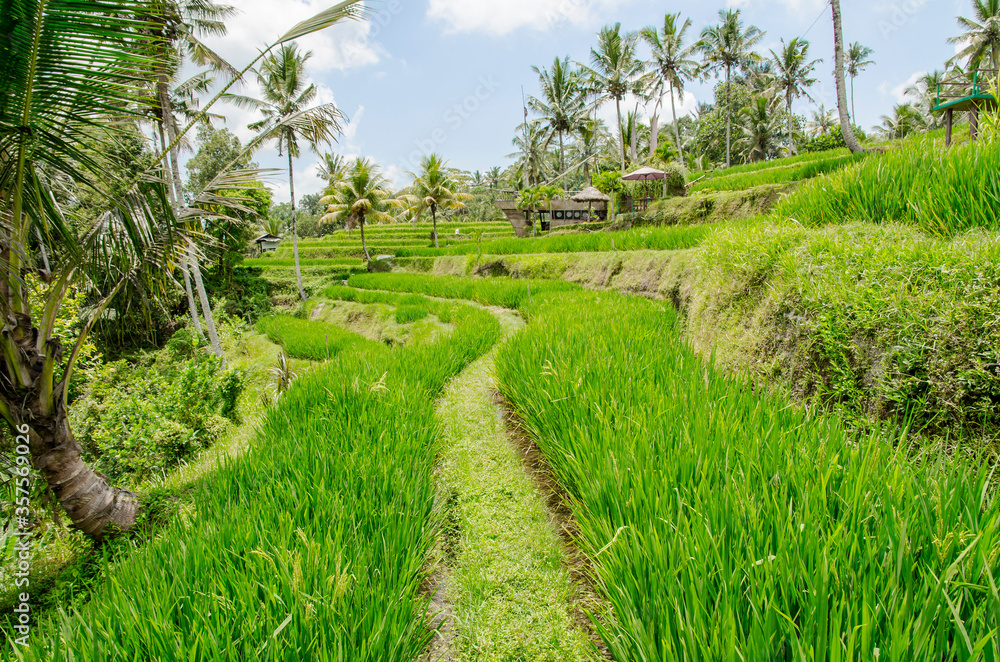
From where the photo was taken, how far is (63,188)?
3.46 metres

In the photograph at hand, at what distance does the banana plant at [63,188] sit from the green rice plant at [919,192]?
11.7 ft

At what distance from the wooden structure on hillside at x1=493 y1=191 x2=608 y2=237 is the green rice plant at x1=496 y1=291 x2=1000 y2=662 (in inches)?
848

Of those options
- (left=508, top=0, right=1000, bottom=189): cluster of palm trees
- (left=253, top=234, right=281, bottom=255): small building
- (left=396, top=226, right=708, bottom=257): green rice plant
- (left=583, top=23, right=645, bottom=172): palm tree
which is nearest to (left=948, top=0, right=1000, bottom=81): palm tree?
(left=508, top=0, right=1000, bottom=189): cluster of palm trees

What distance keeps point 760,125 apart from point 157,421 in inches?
1426

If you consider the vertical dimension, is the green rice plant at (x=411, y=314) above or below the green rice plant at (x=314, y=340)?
above

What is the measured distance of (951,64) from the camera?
27.7m

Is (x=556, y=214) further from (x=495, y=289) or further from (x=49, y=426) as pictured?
(x=49, y=426)

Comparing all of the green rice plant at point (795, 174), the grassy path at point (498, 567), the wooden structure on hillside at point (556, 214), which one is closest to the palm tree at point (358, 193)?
the wooden structure on hillside at point (556, 214)

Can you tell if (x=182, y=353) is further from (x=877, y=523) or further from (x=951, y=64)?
(x=951, y=64)

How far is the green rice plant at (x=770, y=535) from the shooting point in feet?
2.80

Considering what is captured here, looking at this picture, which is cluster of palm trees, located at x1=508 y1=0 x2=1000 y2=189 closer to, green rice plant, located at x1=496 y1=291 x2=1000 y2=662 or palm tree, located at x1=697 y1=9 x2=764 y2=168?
palm tree, located at x1=697 y1=9 x2=764 y2=168

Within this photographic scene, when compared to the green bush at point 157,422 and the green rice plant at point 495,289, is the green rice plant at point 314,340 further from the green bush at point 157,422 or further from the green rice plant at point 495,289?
the green rice plant at point 495,289

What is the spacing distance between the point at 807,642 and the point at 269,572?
1466 millimetres

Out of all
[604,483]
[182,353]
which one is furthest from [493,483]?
[182,353]
